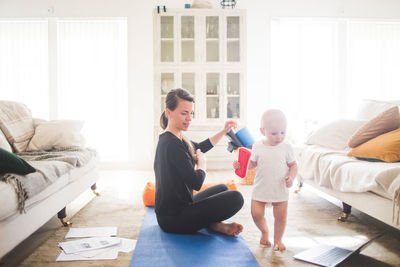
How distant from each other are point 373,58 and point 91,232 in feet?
14.6

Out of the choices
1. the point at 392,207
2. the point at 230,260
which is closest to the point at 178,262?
the point at 230,260

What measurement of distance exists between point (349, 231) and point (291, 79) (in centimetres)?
300

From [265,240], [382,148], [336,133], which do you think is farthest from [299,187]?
[265,240]

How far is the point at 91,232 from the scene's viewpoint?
2018 millimetres

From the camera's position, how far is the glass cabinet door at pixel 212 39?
4121 mm

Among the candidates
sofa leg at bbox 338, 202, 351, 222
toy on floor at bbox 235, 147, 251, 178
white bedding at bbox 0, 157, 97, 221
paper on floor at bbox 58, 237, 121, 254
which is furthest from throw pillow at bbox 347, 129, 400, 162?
white bedding at bbox 0, 157, 97, 221

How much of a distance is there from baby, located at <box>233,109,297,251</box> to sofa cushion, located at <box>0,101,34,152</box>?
1995mm

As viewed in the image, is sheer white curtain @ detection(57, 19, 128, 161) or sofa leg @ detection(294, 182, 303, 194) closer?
sofa leg @ detection(294, 182, 303, 194)

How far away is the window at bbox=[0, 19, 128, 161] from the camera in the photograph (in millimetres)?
4500

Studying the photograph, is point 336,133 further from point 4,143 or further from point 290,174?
point 4,143

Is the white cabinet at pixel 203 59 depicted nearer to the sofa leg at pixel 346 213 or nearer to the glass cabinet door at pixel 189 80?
the glass cabinet door at pixel 189 80

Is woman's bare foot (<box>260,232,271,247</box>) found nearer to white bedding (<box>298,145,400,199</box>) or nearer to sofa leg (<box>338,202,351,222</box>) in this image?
white bedding (<box>298,145,400,199</box>)

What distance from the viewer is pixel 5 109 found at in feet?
8.92

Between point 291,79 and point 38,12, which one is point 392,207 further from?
point 38,12
